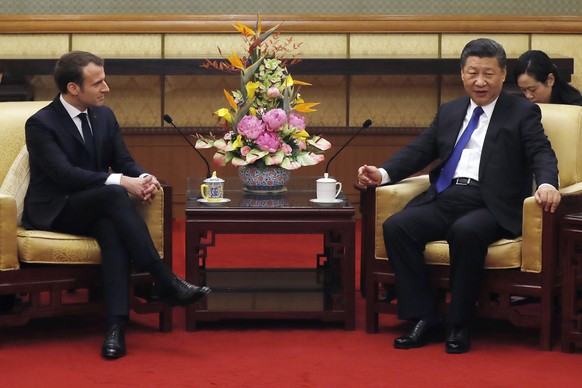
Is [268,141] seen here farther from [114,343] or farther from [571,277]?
[571,277]

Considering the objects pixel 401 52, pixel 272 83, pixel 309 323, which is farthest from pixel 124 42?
pixel 309 323

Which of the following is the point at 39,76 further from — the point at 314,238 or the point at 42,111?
the point at 42,111

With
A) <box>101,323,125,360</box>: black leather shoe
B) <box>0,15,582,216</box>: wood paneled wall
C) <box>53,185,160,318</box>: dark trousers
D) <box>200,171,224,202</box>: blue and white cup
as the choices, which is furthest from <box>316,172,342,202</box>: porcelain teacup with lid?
<box>0,15,582,216</box>: wood paneled wall

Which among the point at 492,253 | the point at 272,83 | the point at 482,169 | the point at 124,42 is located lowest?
the point at 492,253

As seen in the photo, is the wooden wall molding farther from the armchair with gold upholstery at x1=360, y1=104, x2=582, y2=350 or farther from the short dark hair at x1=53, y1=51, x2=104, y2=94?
the short dark hair at x1=53, y1=51, x2=104, y2=94

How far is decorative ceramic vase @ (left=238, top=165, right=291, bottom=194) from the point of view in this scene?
4668 mm

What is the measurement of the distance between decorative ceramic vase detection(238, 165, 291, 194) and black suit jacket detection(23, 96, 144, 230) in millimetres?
636

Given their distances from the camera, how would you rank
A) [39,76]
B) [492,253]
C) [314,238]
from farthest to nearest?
[39,76] < [314,238] < [492,253]

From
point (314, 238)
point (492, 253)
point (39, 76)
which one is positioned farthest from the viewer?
point (39, 76)

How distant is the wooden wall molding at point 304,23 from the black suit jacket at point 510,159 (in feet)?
9.52

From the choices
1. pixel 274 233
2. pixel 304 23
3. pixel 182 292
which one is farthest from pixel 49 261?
pixel 304 23

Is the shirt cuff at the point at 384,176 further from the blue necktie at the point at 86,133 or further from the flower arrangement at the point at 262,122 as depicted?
the blue necktie at the point at 86,133

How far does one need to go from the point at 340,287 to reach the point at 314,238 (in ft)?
6.34

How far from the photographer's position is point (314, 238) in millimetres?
6609
